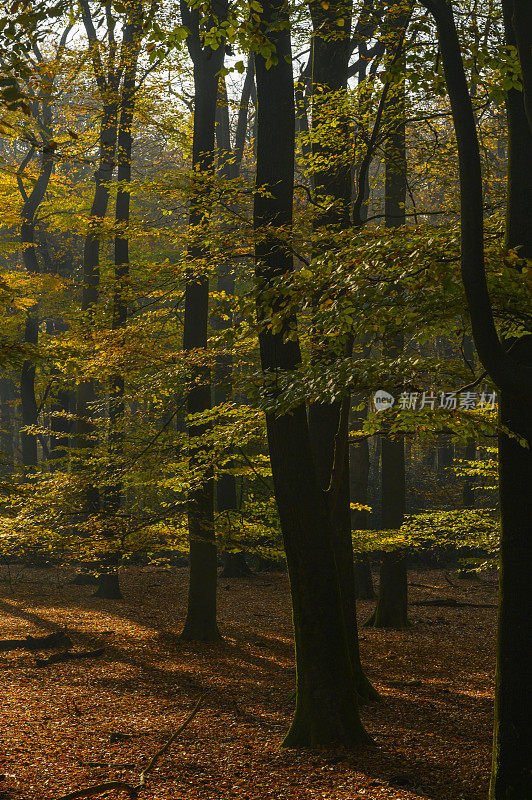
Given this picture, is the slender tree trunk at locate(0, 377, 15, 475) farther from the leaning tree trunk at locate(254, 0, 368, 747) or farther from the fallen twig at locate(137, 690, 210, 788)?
the leaning tree trunk at locate(254, 0, 368, 747)

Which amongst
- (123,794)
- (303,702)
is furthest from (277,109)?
(123,794)

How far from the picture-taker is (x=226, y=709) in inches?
310

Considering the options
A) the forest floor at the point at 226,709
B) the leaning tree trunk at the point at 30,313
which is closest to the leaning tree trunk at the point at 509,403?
the forest floor at the point at 226,709

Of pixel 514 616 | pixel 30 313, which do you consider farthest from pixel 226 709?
pixel 30 313

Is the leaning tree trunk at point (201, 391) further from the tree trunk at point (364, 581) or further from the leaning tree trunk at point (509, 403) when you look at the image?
the leaning tree trunk at point (509, 403)

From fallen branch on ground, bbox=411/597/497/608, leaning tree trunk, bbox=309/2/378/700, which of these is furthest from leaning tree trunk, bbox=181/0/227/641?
fallen branch on ground, bbox=411/597/497/608

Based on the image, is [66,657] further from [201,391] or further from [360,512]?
[360,512]

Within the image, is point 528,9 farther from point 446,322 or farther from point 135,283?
point 135,283

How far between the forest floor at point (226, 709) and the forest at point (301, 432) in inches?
1.7

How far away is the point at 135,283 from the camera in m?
9.86

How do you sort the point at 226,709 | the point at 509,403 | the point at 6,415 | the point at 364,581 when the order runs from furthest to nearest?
the point at 6,415 < the point at 364,581 < the point at 226,709 < the point at 509,403

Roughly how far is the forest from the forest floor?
0.14 feet

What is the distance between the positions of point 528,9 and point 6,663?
9.83 m

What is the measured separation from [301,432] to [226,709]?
3.70 meters
